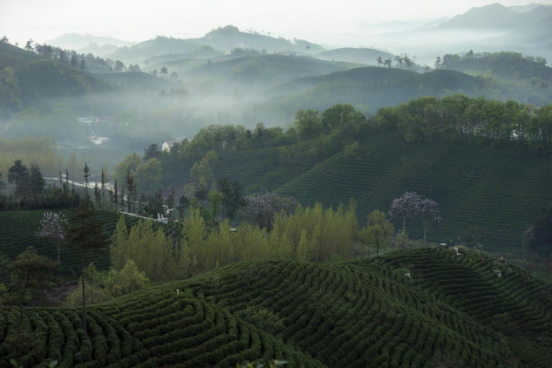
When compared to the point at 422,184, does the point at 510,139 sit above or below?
above

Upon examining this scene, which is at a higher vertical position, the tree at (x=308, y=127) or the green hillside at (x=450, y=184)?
the tree at (x=308, y=127)

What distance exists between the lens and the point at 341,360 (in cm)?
3509

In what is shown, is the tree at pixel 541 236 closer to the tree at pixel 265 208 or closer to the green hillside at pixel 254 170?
the tree at pixel 265 208

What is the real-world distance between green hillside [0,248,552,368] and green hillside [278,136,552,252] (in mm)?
21053

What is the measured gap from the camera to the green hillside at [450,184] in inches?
3260

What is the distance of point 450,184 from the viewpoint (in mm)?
93500

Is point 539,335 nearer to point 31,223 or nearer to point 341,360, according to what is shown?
point 341,360

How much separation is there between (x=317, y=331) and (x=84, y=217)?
54.5 ft

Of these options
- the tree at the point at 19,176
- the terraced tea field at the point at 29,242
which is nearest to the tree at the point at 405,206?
the terraced tea field at the point at 29,242

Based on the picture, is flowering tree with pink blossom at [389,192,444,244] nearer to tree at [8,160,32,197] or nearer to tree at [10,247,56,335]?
tree at [8,160,32,197]

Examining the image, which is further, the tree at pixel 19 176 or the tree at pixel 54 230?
the tree at pixel 19 176

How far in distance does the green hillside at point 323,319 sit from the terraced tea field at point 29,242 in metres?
18.5

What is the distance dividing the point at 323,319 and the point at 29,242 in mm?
34311

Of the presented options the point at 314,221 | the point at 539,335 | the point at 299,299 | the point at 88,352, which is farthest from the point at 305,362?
the point at 314,221
